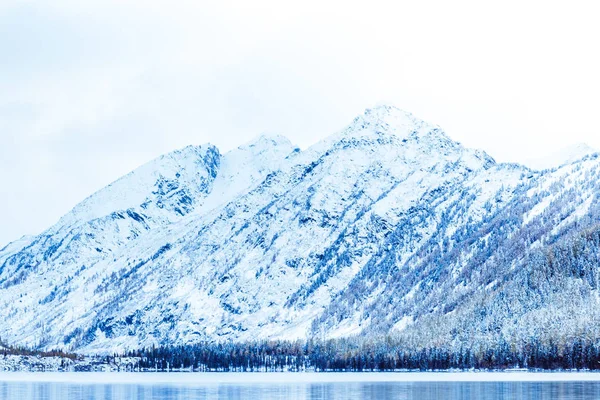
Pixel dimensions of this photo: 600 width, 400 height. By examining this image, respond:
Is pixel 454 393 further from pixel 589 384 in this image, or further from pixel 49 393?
pixel 49 393

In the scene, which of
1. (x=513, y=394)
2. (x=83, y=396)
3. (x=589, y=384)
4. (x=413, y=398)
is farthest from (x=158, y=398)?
(x=589, y=384)

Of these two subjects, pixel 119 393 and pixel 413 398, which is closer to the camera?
pixel 413 398

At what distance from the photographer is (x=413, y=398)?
141m

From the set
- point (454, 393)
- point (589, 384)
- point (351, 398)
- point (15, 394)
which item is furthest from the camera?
point (589, 384)

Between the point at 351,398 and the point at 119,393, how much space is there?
46158 millimetres

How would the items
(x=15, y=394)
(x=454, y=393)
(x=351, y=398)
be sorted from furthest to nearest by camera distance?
(x=15, y=394), (x=454, y=393), (x=351, y=398)

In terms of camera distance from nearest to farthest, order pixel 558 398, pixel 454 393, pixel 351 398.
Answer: pixel 558 398 < pixel 351 398 < pixel 454 393

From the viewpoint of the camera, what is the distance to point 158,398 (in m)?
151

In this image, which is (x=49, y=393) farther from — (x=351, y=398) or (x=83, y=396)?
(x=351, y=398)

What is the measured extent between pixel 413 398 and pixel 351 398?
30.7ft

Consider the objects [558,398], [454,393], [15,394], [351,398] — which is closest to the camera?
[558,398]

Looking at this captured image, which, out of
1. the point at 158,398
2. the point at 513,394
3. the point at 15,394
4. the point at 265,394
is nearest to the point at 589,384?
the point at 513,394

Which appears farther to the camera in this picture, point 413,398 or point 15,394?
point 15,394

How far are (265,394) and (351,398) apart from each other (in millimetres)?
22903
